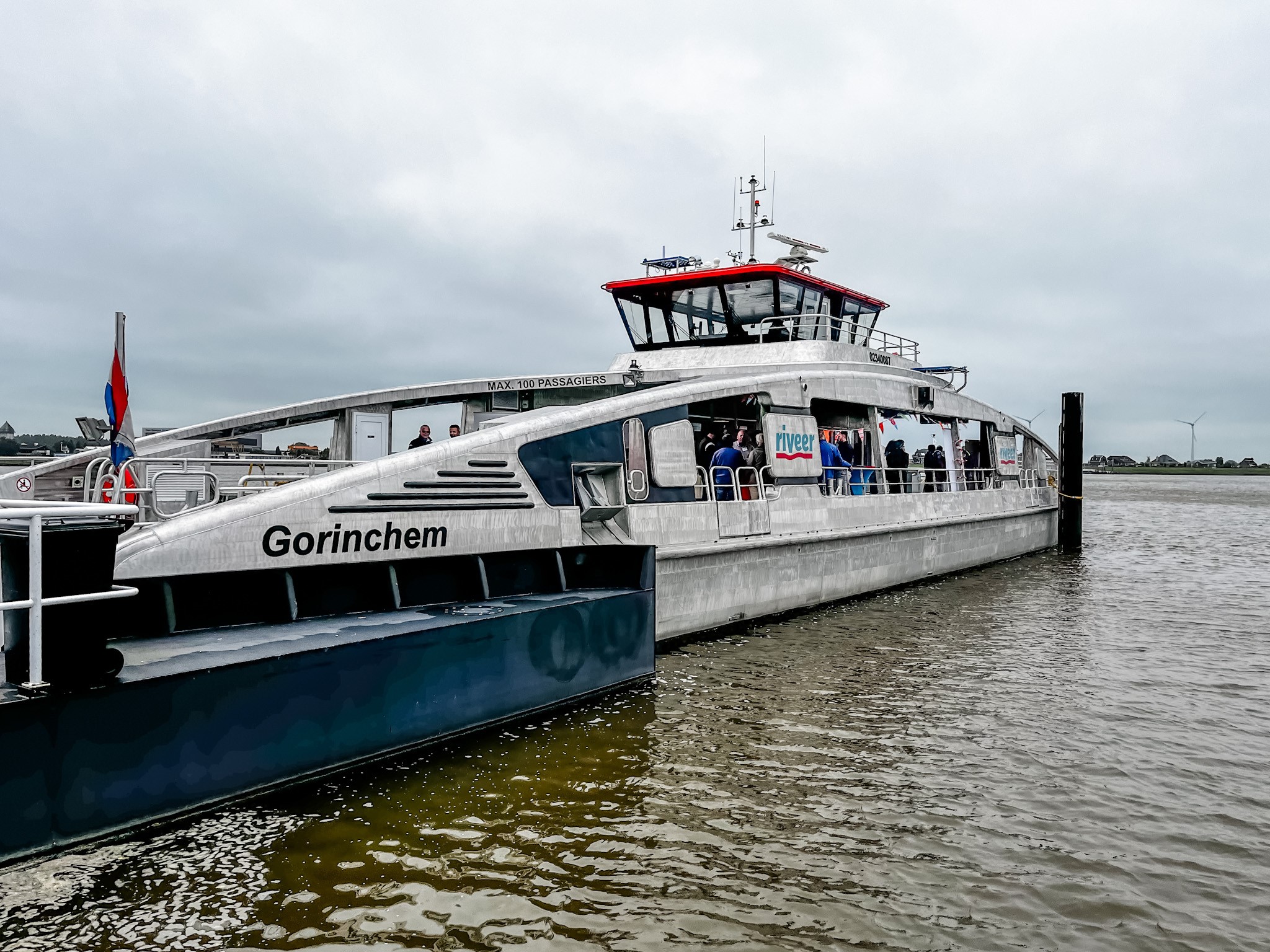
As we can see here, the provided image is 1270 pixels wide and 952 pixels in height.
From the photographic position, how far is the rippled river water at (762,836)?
155 inches

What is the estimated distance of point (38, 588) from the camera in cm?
414

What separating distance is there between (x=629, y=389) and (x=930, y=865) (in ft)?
30.5

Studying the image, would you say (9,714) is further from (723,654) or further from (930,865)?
(723,654)

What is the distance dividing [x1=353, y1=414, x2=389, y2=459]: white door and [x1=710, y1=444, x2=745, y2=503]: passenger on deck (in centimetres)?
537

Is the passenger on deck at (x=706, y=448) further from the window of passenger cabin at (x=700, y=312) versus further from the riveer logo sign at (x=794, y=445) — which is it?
the window of passenger cabin at (x=700, y=312)

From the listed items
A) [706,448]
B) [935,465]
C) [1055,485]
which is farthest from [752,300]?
[1055,485]

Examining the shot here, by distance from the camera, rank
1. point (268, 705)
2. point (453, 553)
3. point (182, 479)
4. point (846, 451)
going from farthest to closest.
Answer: point (846, 451) → point (182, 479) → point (453, 553) → point (268, 705)

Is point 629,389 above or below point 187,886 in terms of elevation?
above

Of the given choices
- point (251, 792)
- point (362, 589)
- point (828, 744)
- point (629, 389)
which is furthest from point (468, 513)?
point (629, 389)

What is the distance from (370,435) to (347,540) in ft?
24.1

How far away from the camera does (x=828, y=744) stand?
21.1 feet

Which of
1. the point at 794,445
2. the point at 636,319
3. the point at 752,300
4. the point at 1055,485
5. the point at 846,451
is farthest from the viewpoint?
the point at 1055,485

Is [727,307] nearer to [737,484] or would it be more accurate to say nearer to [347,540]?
[737,484]

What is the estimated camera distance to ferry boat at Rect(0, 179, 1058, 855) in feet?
14.7
